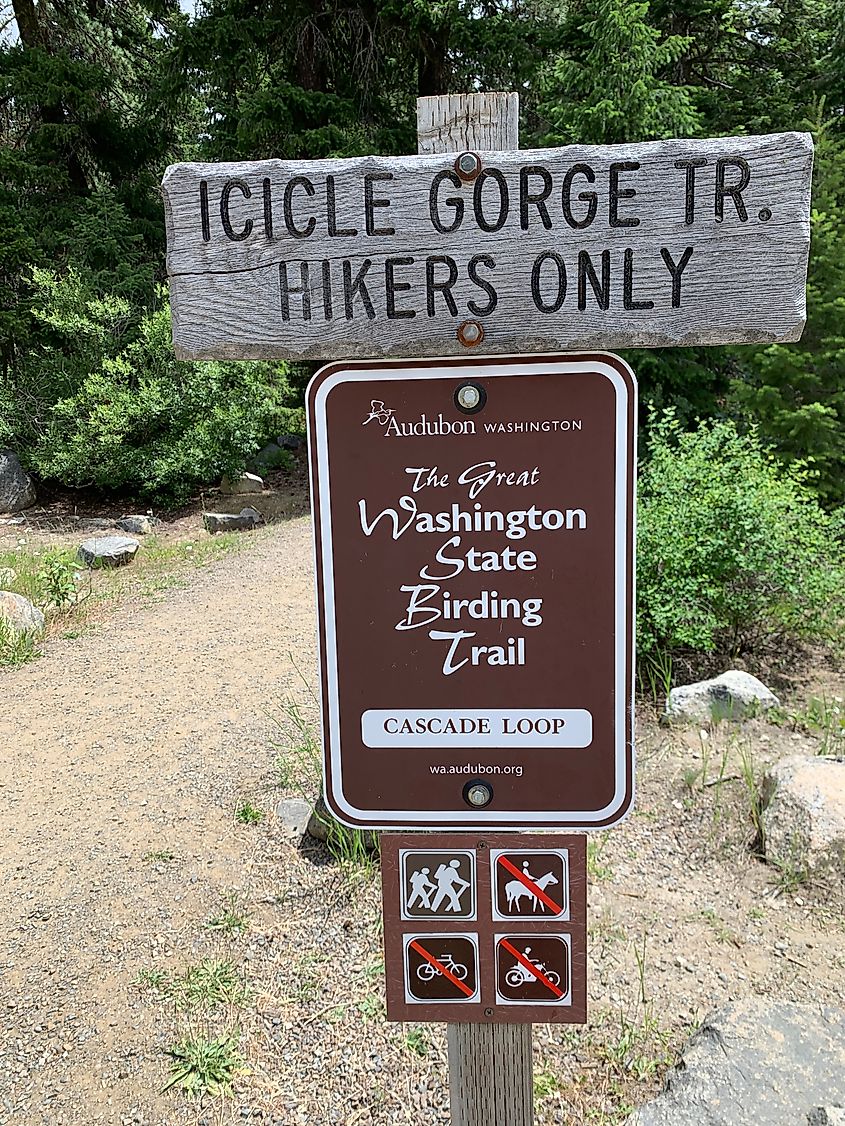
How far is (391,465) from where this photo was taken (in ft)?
4.58

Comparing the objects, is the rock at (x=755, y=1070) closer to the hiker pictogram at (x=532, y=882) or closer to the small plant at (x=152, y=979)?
the hiker pictogram at (x=532, y=882)

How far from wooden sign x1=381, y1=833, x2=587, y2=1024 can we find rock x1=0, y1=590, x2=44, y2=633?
5.58 metres

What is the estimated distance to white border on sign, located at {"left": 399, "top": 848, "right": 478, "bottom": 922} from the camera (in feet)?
4.85

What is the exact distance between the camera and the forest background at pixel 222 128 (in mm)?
10453

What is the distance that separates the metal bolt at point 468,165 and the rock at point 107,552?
8.04m

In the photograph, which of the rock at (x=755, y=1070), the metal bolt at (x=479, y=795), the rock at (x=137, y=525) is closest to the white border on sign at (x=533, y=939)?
the metal bolt at (x=479, y=795)

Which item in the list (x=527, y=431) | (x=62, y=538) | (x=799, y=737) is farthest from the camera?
(x=62, y=538)

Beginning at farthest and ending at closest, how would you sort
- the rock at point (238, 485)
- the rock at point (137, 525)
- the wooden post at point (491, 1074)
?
the rock at point (238, 485) < the rock at point (137, 525) < the wooden post at point (491, 1074)

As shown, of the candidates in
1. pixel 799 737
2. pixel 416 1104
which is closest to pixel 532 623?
pixel 416 1104

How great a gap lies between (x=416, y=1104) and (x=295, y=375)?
11.8 meters

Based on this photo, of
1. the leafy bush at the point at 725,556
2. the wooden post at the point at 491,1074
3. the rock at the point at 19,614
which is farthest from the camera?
the rock at the point at 19,614

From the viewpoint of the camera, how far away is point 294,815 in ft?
11.9

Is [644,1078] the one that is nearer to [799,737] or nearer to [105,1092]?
[105,1092]

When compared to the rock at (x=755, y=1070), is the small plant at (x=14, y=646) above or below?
below
